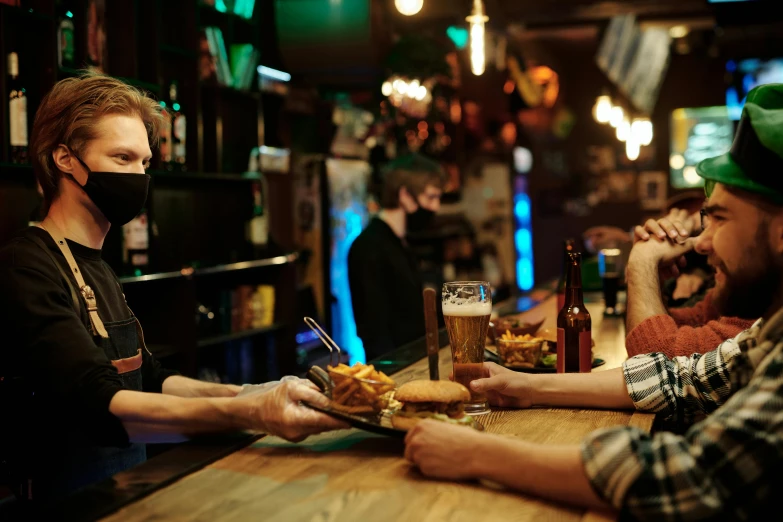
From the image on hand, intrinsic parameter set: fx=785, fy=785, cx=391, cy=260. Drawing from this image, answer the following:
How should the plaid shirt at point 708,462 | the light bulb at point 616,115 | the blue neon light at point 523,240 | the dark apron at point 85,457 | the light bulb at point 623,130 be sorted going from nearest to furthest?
the plaid shirt at point 708,462, the dark apron at point 85,457, the light bulb at point 616,115, the light bulb at point 623,130, the blue neon light at point 523,240

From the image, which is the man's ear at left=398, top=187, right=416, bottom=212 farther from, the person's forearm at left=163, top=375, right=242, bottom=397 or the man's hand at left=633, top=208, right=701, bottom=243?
the person's forearm at left=163, top=375, right=242, bottom=397

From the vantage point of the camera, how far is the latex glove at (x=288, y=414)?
5.15 ft

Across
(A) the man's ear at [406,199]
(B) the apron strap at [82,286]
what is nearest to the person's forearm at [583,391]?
(B) the apron strap at [82,286]

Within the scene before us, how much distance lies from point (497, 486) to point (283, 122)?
17.4 ft

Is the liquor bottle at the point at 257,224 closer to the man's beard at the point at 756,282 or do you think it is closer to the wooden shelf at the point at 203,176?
the wooden shelf at the point at 203,176

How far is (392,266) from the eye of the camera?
172 inches

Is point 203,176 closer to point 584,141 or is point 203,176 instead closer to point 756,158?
point 756,158

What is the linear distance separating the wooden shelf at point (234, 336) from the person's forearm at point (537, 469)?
367 cm

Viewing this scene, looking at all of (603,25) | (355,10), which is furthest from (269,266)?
(603,25)

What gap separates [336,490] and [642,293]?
1496mm

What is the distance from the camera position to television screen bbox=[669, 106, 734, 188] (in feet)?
37.4

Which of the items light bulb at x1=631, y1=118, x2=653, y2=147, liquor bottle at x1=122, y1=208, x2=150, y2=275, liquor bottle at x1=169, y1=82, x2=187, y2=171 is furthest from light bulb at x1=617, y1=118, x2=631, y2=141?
liquor bottle at x1=122, y1=208, x2=150, y2=275

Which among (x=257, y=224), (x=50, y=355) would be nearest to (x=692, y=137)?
(x=257, y=224)

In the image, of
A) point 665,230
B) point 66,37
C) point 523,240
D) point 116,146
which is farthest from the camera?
point 523,240
